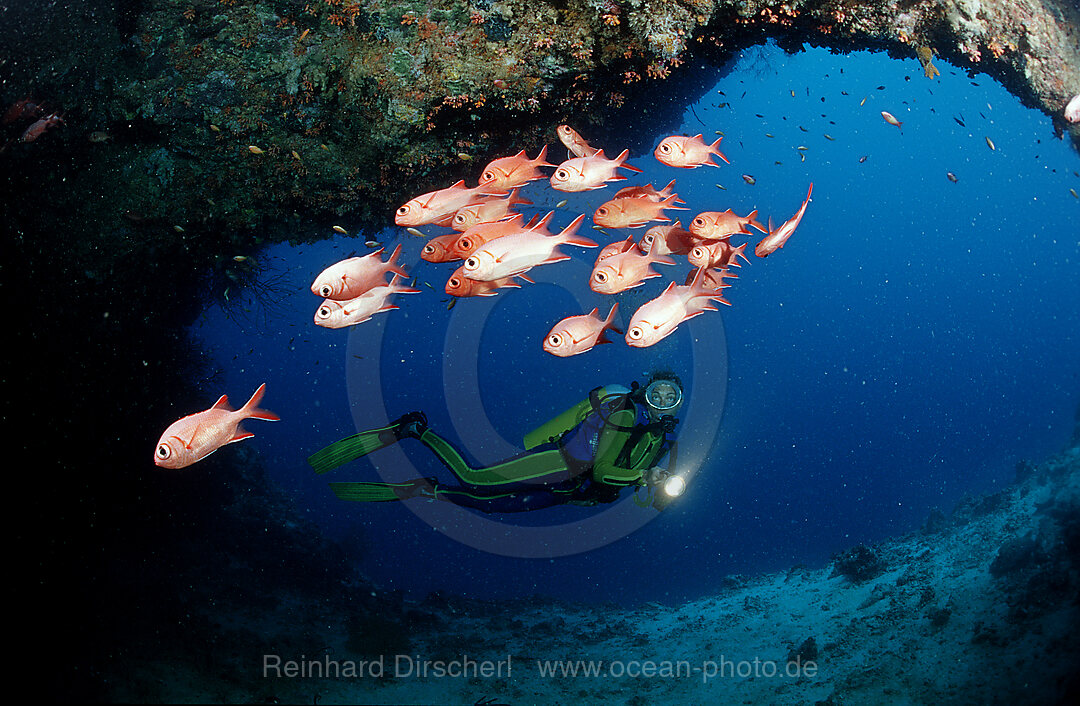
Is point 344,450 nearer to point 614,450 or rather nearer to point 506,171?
point 614,450

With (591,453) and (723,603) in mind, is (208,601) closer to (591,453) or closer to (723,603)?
(591,453)

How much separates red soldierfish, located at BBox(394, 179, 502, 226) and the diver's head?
4064 mm

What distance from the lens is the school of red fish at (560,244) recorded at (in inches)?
136

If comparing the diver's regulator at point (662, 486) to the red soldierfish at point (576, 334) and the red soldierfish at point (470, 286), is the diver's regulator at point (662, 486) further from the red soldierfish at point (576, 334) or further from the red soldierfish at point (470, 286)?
the red soldierfish at point (470, 286)

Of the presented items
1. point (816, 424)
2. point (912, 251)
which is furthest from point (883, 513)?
point (912, 251)

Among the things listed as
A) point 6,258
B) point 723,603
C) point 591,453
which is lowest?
point 723,603

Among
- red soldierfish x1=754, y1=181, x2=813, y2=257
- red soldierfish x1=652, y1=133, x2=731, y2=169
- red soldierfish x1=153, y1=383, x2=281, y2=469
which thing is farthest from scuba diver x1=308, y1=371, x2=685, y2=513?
red soldierfish x1=153, y1=383, x2=281, y2=469

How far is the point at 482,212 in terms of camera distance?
439cm

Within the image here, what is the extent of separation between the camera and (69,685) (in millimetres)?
7379

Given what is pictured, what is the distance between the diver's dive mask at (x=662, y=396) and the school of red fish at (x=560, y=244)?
266cm

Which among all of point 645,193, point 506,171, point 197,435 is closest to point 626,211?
point 645,193

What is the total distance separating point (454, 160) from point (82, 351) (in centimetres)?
805

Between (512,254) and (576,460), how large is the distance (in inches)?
175

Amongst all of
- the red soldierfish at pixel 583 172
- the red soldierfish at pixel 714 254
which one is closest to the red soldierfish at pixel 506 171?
the red soldierfish at pixel 583 172
